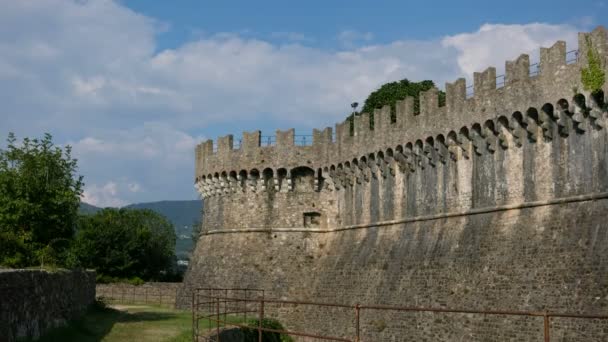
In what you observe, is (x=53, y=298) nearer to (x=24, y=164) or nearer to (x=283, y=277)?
(x=24, y=164)

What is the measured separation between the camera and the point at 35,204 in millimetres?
32250

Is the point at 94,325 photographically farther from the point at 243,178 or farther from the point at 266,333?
the point at 243,178

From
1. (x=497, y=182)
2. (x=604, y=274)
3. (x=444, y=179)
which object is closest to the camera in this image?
(x=604, y=274)

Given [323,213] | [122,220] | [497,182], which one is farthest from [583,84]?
[122,220]

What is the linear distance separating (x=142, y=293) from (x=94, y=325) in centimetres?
2932

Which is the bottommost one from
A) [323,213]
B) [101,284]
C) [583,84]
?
[101,284]

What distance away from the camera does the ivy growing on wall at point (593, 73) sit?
22406mm

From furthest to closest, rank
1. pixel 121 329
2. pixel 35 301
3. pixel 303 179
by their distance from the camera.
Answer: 1. pixel 303 179
2. pixel 121 329
3. pixel 35 301

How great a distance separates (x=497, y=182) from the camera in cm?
2742

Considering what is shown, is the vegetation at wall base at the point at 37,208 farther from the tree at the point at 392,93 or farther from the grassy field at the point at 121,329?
the tree at the point at 392,93

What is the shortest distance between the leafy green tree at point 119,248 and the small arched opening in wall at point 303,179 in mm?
29091

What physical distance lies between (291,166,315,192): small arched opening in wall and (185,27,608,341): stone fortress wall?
0.06m

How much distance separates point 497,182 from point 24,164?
19891 millimetres

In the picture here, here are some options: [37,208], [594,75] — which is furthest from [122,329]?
[594,75]
